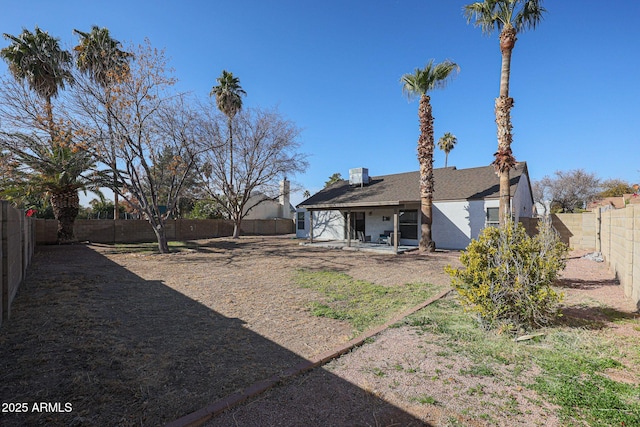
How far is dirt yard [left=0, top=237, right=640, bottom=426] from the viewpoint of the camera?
8.98 feet

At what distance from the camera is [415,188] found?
746 inches

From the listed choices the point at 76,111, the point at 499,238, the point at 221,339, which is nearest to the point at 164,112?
the point at 76,111

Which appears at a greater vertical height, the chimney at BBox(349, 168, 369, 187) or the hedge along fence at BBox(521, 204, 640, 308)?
the chimney at BBox(349, 168, 369, 187)

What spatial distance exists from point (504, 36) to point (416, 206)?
859 cm

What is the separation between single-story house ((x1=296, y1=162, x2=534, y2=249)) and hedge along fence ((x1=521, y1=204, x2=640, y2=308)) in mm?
2350

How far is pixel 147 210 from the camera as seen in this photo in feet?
46.4

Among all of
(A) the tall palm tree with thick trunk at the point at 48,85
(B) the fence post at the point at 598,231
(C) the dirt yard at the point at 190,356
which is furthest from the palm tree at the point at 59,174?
(B) the fence post at the point at 598,231

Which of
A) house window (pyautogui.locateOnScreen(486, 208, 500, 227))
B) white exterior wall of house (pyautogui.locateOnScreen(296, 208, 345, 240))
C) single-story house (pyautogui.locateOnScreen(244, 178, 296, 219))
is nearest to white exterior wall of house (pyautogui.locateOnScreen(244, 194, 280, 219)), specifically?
single-story house (pyautogui.locateOnScreen(244, 178, 296, 219))

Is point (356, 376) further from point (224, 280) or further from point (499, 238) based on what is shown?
point (224, 280)

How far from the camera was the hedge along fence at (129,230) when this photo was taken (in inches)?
704

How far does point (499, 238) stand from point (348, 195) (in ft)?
55.4

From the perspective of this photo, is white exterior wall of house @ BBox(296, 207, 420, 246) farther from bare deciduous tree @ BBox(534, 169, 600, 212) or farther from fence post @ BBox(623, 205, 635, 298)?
bare deciduous tree @ BBox(534, 169, 600, 212)

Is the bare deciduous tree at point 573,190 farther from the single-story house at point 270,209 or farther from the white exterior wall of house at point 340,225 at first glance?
the single-story house at point 270,209

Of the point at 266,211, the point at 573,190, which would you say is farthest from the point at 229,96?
the point at 573,190
